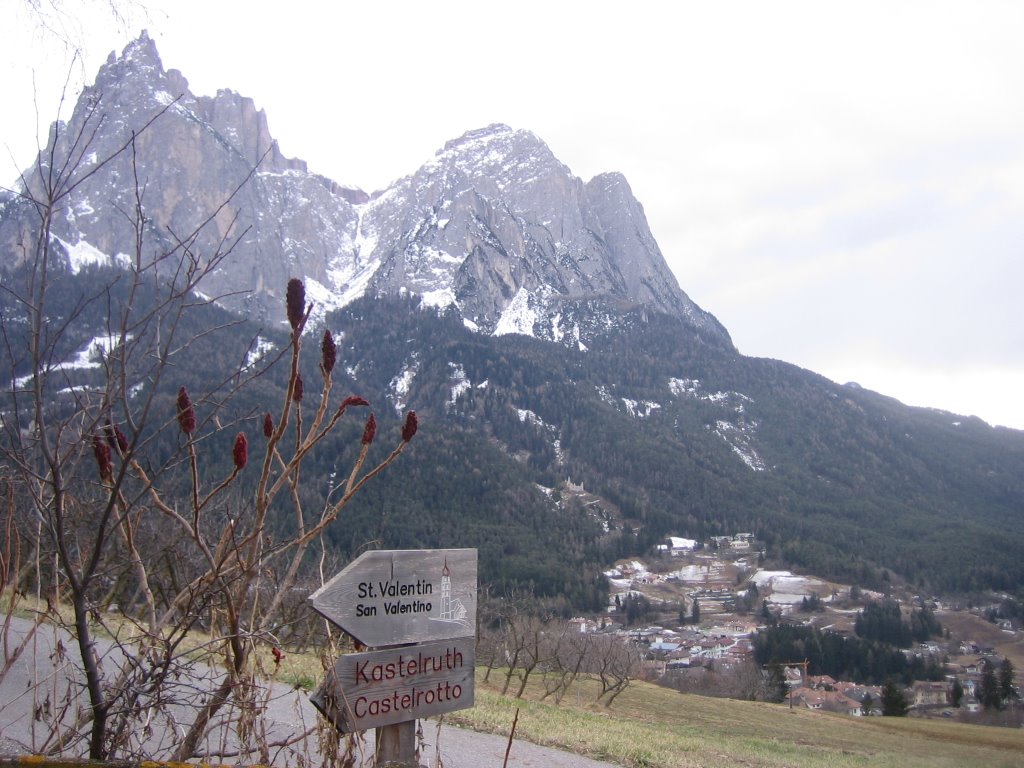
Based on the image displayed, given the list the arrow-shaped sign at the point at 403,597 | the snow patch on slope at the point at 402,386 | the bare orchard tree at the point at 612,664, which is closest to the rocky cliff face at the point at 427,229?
the snow patch on slope at the point at 402,386

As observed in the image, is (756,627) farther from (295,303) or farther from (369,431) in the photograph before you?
(295,303)

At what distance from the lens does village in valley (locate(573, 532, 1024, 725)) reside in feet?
161

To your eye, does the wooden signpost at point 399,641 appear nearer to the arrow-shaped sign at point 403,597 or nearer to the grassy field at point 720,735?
the arrow-shaped sign at point 403,597

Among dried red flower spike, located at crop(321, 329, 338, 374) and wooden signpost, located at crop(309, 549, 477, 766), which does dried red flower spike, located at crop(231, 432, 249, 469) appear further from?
wooden signpost, located at crop(309, 549, 477, 766)

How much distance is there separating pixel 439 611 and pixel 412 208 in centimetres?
19345

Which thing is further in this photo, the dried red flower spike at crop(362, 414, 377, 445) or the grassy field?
the grassy field

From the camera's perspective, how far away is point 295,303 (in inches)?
84.7

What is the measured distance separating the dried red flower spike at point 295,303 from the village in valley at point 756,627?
49399 mm

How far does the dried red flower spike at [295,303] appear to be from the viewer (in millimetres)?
2100

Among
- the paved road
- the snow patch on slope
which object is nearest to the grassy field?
the paved road

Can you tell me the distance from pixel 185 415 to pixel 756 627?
310ft

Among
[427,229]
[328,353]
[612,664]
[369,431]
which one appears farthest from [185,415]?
[427,229]

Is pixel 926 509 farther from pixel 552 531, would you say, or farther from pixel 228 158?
pixel 228 158

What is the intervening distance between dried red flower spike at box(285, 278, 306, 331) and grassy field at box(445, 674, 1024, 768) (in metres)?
4.43
